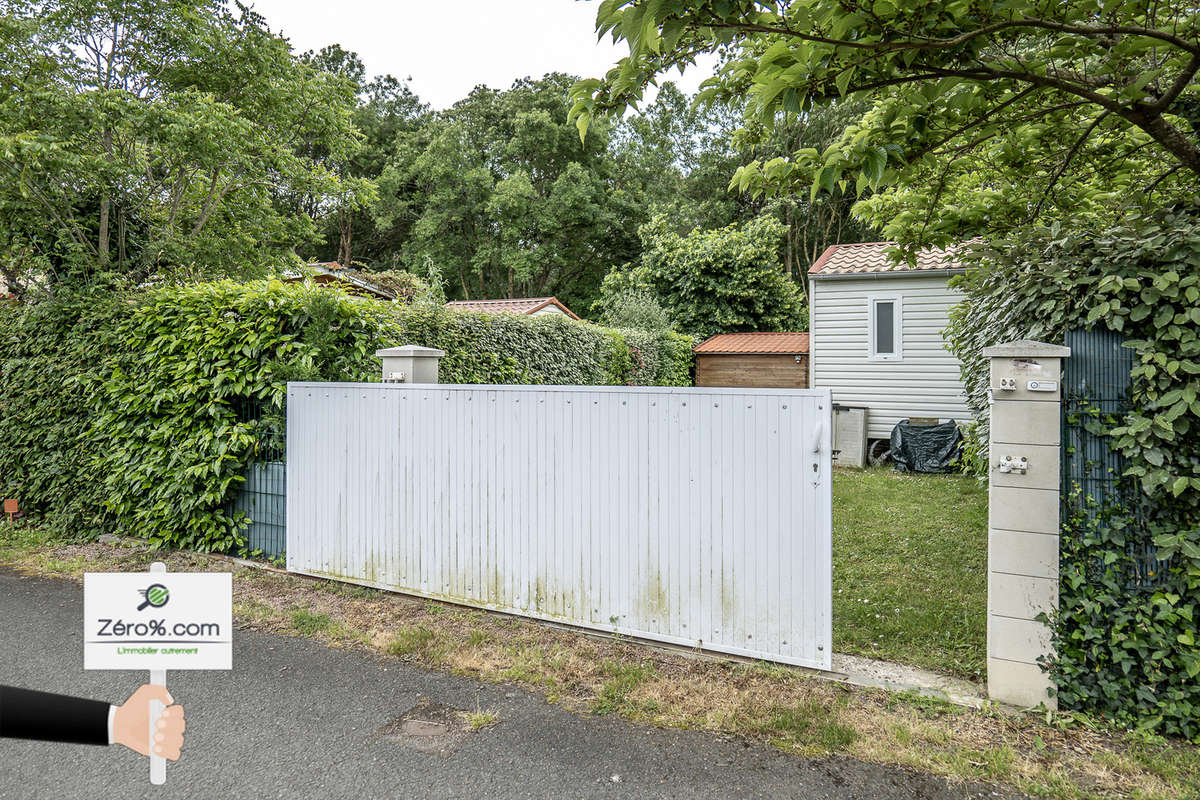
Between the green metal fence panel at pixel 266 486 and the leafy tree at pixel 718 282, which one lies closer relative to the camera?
the green metal fence panel at pixel 266 486

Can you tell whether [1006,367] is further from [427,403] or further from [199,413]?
[199,413]

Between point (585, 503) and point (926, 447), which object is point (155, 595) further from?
point (926, 447)

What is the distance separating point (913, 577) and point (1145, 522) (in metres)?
2.30

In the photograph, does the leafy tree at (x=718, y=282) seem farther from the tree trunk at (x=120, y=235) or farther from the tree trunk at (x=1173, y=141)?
the tree trunk at (x=1173, y=141)

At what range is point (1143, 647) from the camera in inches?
105

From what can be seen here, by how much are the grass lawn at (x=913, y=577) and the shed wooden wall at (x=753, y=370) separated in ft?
19.1

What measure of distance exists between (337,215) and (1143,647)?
2498cm

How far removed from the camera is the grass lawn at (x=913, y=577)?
363cm

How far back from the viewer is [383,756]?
2654 mm

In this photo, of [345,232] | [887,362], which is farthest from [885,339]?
[345,232]

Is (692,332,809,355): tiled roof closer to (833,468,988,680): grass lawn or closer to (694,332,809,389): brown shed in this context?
(694,332,809,389): brown shed

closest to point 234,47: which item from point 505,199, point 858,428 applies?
point 858,428

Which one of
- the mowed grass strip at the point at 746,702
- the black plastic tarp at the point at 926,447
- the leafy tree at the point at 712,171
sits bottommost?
the mowed grass strip at the point at 746,702

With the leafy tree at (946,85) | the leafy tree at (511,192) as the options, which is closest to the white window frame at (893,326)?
the leafy tree at (946,85)
